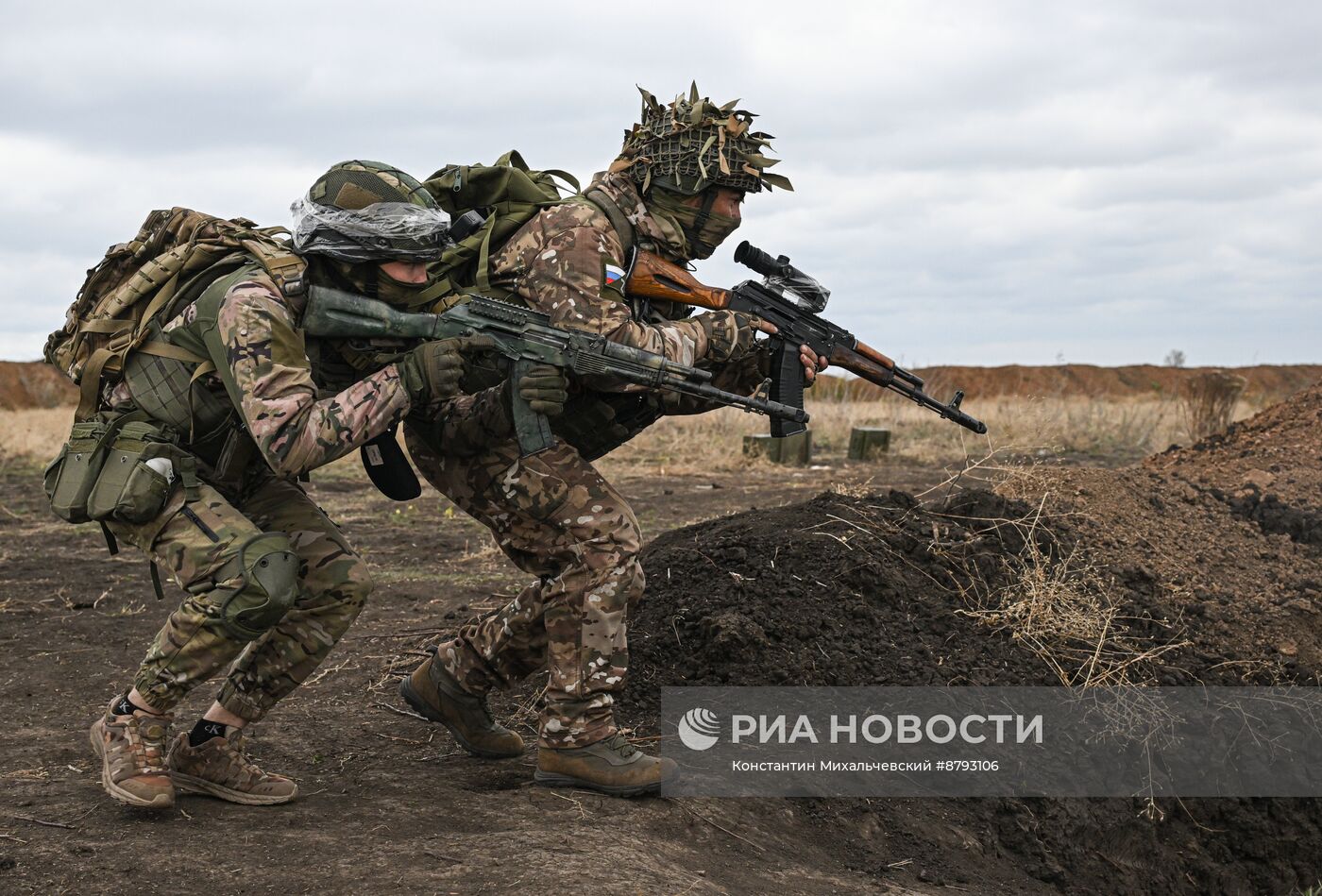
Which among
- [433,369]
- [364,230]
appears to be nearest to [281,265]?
[364,230]

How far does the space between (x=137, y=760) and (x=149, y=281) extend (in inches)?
57.8

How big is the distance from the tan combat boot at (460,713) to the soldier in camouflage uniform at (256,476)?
683 mm

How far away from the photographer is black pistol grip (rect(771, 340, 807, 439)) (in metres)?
5.00

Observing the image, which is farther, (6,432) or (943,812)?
(6,432)

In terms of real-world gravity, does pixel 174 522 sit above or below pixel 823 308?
below

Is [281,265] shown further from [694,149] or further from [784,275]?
[784,275]

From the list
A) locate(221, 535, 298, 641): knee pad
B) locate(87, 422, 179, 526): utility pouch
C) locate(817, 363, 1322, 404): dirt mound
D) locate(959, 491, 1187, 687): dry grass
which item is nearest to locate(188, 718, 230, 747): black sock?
locate(221, 535, 298, 641): knee pad

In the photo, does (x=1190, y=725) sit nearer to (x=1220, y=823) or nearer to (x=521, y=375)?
(x=1220, y=823)

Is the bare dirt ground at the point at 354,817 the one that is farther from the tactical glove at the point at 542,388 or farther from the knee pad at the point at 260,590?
the tactical glove at the point at 542,388

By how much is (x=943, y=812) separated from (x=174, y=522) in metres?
2.85

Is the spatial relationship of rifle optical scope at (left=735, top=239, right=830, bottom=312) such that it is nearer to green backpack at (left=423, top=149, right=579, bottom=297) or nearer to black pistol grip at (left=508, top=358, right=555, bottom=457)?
green backpack at (left=423, top=149, right=579, bottom=297)

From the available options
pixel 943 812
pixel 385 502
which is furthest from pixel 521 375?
pixel 385 502

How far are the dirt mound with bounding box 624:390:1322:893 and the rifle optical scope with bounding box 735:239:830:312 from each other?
4.00 feet

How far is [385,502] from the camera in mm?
11492
